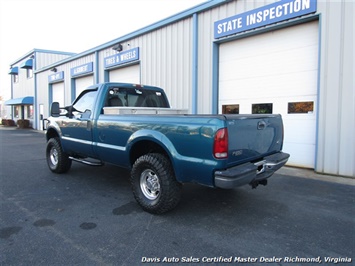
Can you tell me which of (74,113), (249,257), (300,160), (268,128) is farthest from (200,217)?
(300,160)

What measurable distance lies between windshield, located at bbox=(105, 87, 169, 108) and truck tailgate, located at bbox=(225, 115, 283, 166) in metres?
2.66

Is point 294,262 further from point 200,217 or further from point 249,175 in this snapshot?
point 200,217

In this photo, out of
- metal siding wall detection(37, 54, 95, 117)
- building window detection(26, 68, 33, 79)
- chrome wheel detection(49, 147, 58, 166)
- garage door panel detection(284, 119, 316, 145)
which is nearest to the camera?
chrome wheel detection(49, 147, 58, 166)

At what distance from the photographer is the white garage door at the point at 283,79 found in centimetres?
666

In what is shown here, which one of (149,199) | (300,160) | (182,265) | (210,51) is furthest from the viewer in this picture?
(210,51)

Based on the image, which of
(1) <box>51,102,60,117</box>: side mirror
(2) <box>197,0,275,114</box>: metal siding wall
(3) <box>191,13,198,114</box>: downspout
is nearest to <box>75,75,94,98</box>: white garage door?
(3) <box>191,13,198,114</box>: downspout

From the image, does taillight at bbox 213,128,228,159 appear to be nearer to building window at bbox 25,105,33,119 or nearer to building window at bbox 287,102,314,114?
building window at bbox 287,102,314,114

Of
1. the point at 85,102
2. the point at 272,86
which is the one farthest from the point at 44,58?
the point at 272,86

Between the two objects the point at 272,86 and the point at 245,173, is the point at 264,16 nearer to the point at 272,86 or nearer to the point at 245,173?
the point at 272,86

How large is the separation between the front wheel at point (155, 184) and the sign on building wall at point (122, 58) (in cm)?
857

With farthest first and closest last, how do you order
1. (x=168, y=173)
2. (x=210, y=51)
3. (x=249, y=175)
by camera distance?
(x=210, y=51), (x=168, y=173), (x=249, y=175)

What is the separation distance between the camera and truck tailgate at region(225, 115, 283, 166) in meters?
3.10

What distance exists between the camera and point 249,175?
10.3 feet

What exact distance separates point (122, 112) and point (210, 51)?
16.9ft
